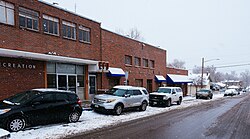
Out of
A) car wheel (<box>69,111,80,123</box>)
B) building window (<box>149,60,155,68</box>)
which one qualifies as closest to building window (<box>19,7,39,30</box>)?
car wheel (<box>69,111,80,123</box>)

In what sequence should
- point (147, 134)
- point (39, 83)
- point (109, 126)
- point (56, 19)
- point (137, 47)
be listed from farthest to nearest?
point (137, 47) < point (56, 19) < point (39, 83) < point (109, 126) < point (147, 134)

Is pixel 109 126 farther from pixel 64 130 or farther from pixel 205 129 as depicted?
pixel 205 129

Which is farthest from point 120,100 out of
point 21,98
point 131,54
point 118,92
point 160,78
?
point 160,78

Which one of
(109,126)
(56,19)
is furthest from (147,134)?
(56,19)

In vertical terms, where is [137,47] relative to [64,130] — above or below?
above

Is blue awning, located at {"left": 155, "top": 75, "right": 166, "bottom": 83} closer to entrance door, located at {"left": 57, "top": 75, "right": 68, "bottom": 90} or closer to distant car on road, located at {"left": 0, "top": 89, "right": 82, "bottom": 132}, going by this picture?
Result: entrance door, located at {"left": 57, "top": 75, "right": 68, "bottom": 90}

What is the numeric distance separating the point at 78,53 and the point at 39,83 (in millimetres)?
4576

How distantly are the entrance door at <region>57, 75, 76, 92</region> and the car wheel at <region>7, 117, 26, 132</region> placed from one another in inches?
322

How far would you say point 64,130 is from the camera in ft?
30.7

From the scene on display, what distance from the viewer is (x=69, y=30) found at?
18125mm

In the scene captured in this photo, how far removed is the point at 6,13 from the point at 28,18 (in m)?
1.48

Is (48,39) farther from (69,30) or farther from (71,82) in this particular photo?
(71,82)

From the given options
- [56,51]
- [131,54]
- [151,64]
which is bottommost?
[151,64]

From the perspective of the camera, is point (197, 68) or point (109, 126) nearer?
point (109, 126)
